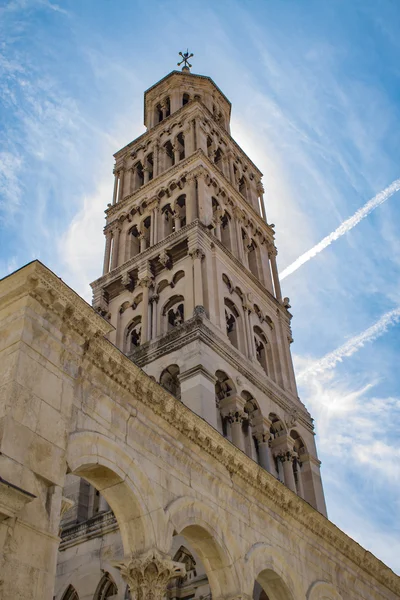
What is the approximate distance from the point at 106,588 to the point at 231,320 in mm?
13727

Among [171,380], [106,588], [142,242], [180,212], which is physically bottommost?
[106,588]

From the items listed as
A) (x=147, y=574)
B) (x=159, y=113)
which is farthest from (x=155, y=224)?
(x=147, y=574)

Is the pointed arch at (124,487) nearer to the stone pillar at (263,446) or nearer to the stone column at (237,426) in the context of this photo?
the stone column at (237,426)

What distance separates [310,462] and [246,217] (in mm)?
14635

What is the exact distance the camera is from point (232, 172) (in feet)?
132

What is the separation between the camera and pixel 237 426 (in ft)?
85.0

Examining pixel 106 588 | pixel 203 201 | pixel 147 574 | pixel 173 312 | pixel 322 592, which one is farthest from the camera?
pixel 203 201

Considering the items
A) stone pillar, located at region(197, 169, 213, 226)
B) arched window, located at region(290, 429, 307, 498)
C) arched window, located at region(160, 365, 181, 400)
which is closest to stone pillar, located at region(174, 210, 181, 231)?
stone pillar, located at region(197, 169, 213, 226)

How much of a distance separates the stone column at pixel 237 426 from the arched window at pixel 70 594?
→ 782 cm

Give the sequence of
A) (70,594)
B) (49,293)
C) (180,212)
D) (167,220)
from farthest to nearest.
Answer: (167,220) < (180,212) < (70,594) < (49,293)

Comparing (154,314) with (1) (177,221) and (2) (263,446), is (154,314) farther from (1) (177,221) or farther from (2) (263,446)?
(2) (263,446)

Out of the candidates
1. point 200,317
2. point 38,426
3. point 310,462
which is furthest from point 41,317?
point 310,462

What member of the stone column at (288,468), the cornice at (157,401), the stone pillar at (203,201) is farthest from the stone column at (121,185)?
the cornice at (157,401)

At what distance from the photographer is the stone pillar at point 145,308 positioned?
95.2 ft
